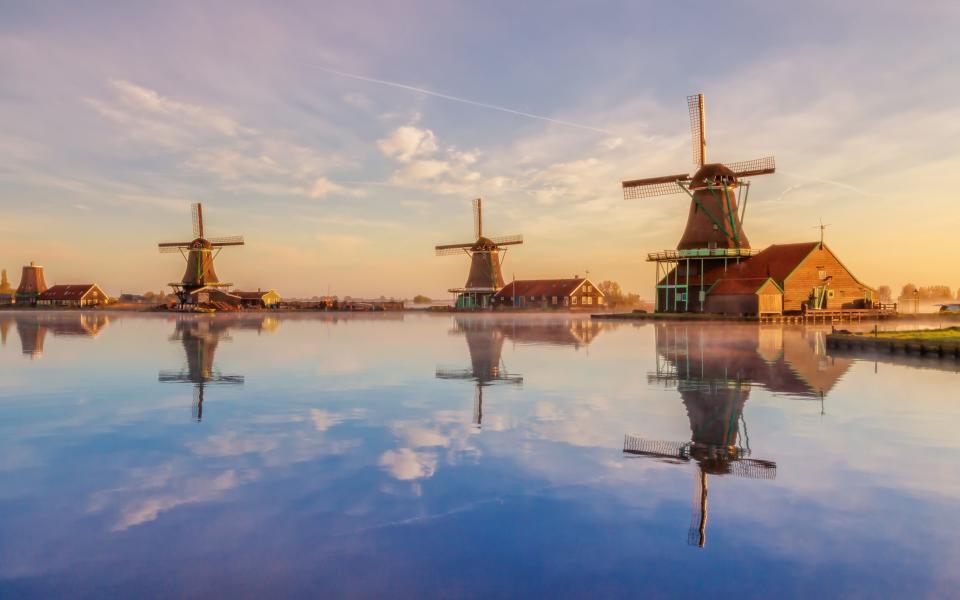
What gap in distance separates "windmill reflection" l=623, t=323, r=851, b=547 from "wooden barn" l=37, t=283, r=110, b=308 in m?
111

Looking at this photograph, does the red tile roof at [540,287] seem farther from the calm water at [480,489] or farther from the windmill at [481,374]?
the calm water at [480,489]

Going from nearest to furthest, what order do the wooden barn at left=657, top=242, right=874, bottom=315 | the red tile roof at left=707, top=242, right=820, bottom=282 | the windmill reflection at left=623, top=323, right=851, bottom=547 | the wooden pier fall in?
the windmill reflection at left=623, top=323, right=851, bottom=547 < the wooden pier < the wooden barn at left=657, top=242, right=874, bottom=315 < the red tile roof at left=707, top=242, right=820, bottom=282

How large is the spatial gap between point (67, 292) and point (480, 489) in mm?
126135

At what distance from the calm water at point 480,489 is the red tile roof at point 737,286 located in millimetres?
35702

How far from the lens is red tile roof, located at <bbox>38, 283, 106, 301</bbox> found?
107625 millimetres

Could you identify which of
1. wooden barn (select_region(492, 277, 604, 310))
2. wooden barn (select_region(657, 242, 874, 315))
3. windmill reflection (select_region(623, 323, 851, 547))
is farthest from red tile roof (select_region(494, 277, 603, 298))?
windmill reflection (select_region(623, 323, 851, 547))

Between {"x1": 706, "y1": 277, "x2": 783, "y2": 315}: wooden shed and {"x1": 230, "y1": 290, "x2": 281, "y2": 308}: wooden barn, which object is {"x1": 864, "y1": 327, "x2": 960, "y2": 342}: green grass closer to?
{"x1": 706, "y1": 277, "x2": 783, "y2": 315}: wooden shed

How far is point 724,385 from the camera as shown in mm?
15688

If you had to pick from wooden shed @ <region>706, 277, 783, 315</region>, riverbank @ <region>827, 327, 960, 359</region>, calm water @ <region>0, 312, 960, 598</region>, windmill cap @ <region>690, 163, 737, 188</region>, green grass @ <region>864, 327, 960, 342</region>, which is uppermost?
windmill cap @ <region>690, 163, 737, 188</region>

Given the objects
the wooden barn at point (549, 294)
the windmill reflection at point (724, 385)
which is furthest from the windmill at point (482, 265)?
A: the windmill reflection at point (724, 385)

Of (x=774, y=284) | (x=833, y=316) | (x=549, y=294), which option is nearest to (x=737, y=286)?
(x=774, y=284)

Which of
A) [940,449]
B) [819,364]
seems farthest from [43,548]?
[819,364]

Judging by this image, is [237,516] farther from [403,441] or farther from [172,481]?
[403,441]

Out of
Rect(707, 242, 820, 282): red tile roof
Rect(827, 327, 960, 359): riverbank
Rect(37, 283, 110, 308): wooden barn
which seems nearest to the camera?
Rect(827, 327, 960, 359): riverbank
